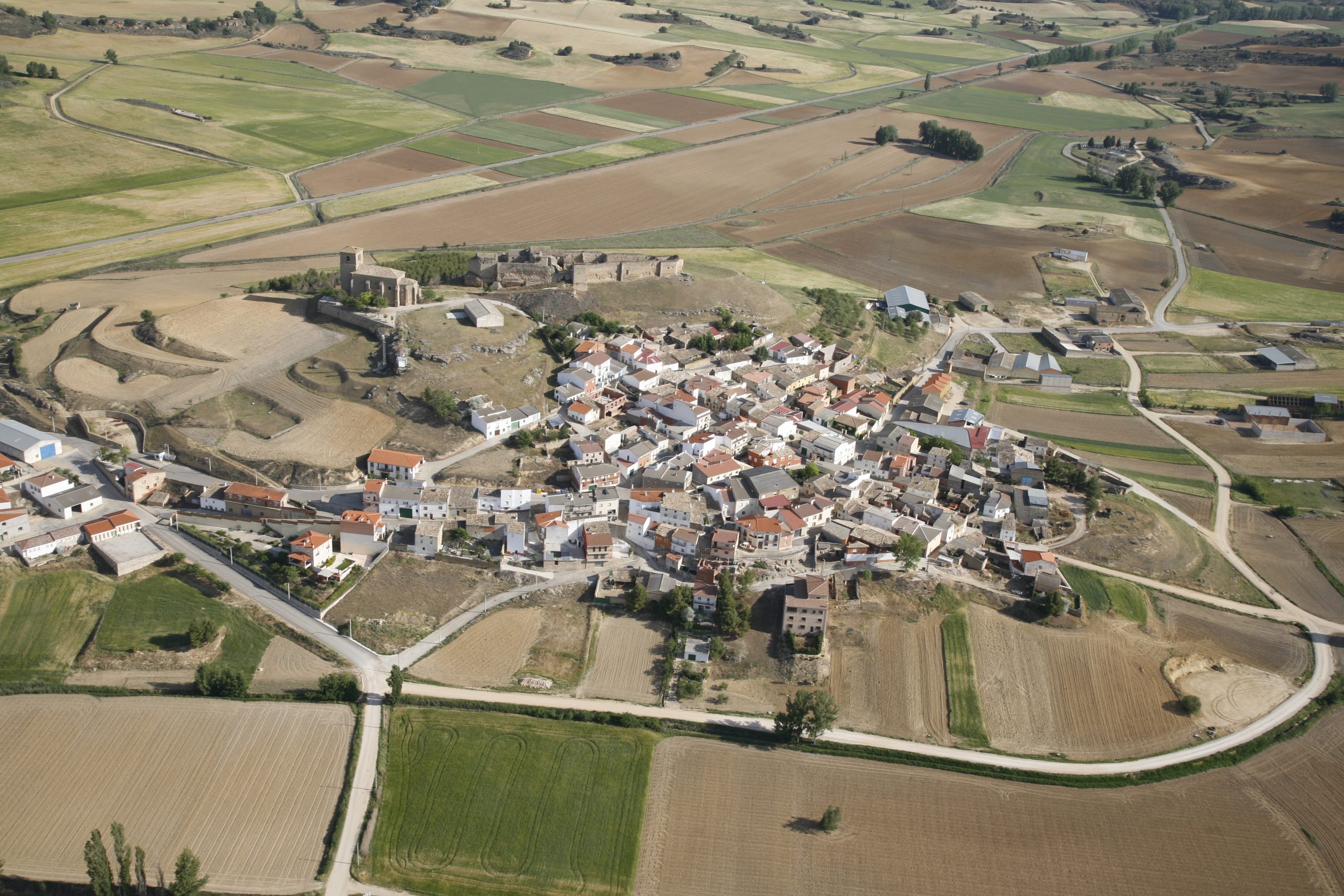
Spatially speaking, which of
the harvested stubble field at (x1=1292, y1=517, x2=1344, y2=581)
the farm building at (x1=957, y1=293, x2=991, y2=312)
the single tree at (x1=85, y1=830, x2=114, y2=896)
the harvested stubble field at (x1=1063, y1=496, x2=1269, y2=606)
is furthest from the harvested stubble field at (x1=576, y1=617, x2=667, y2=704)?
the farm building at (x1=957, y1=293, x2=991, y2=312)

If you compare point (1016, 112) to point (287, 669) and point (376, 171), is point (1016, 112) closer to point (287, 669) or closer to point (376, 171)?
point (376, 171)

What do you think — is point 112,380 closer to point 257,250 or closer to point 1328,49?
point 257,250

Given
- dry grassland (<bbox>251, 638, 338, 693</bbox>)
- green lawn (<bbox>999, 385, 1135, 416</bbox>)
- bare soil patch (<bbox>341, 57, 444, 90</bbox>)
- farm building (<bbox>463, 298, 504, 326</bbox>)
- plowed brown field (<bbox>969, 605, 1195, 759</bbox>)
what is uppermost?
bare soil patch (<bbox>341, 57, 444, 90</bbox>)

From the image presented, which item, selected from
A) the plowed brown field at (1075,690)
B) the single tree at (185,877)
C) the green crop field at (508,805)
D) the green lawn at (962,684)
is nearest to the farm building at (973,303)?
the plowed brown field at (1075,690)

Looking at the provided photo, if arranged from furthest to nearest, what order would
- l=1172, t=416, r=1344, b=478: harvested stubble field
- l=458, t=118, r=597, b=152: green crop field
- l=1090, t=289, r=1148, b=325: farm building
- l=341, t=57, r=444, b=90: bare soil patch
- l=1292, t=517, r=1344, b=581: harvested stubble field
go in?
1. l=341, t=57, r=444, b=90: bare soil patch
2. l=458, t=118, r=597, b=152: green crop field
3. l=1090, t=289, r=1148, b=325: farm building
4. l=1172, t=416, r=1344, b=478: harvested stubble field
5. l=1292, t=517, r=1344, b=581: harvested stubble field

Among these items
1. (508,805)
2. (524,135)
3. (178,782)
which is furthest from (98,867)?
(524,135)

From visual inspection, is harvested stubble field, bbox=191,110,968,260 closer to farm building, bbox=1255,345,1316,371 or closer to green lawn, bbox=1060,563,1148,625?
farm building, bbox=1255,345,1316,371

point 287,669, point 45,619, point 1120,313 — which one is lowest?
point 287,669
